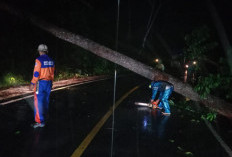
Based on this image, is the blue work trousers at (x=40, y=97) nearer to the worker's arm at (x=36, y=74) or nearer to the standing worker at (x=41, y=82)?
the standing worker at (x=41, y=82)

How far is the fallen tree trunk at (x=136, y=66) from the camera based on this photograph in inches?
314

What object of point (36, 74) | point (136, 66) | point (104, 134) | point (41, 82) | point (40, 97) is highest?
point (136, 66)

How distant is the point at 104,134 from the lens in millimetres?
5961

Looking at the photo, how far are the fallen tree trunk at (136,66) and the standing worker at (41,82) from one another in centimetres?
330

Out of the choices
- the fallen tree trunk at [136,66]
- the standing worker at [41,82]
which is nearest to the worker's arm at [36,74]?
the standing worker at [41,82]

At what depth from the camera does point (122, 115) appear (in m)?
8.09

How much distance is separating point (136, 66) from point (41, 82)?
4100 millimetres

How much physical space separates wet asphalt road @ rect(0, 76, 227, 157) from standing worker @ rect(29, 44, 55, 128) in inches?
16.4

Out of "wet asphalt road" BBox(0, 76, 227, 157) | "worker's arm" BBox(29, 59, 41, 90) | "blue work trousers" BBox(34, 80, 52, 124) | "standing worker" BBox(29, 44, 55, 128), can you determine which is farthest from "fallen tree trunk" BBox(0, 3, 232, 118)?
"worker's arm" BBox(29, 59, 41, 90)

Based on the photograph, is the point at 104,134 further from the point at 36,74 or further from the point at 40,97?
the point at 36,74

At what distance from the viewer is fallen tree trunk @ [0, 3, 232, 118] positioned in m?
7.98

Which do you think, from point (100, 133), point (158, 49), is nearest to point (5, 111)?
point (100, 133)

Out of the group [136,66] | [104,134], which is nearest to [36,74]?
[104,134]

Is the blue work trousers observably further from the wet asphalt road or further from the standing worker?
the wet asphalt road
